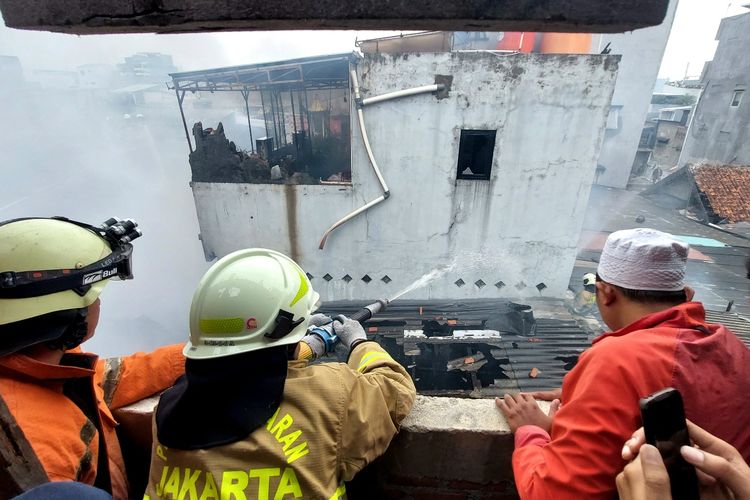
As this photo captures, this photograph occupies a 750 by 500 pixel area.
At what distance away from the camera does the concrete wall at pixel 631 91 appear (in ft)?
74.2

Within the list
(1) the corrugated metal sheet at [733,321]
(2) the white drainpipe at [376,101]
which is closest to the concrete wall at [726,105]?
(1) the corrugated metal sheet at [733,321]

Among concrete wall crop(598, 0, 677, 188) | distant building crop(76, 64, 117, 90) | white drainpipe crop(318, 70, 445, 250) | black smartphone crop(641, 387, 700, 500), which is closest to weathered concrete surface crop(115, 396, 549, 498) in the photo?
black smartphone crop(641, 387, 700, 500)

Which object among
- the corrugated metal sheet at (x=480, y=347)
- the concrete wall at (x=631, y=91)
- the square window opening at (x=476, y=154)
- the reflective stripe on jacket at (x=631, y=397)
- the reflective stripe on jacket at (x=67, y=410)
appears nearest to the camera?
the reflective stripe on jacket at (x=631, y=397)

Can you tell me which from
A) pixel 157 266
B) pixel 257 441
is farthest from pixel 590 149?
pixel 157 266

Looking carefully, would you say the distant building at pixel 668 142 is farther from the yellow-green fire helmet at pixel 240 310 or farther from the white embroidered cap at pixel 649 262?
the yellow-green fire helmet at pixel 240 310

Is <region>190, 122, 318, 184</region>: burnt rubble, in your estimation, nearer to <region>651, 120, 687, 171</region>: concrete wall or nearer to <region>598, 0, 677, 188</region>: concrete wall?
<region>598, 0, 677, 188</region>: concrete wall

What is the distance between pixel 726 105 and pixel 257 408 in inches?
1263

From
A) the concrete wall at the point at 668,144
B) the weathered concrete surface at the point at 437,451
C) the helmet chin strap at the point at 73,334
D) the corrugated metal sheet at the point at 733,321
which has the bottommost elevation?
the corrugated metal sheet at the point at 733,321

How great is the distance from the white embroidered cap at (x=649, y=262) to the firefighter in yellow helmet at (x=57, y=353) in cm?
232

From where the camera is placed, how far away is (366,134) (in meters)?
8.71

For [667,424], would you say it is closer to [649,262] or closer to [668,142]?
[649,262]

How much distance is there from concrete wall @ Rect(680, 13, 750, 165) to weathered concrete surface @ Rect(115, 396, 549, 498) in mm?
28755

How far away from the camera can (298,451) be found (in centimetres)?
130

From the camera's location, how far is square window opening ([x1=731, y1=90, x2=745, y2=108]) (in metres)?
21.8
